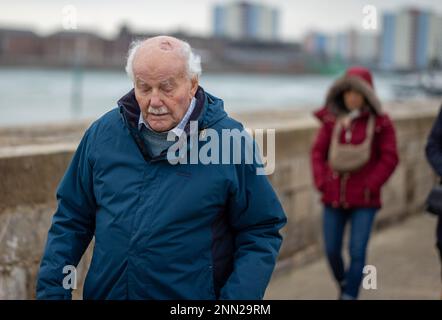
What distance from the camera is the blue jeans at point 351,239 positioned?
18.3 ft

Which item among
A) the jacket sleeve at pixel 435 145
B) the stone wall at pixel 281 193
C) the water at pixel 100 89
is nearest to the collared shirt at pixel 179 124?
the stone wall at pixel 281 193

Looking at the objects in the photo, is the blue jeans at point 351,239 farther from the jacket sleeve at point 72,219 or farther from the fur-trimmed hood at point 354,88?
the jacket sleeve at point 72,219

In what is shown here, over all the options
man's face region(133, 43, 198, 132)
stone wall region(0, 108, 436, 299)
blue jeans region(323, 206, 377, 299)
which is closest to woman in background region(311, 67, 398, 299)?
blue jeans region(323, 206, 377, 299)

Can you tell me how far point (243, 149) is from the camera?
9.39 feet

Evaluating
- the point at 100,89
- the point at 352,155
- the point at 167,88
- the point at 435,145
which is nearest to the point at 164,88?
the point at 167,88

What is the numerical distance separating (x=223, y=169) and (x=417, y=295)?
3715 mm

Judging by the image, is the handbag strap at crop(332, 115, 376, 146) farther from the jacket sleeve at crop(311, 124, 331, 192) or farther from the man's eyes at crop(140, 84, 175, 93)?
the man's eyes at crop(140, 84, 175, 93)

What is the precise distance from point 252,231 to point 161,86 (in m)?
0.55

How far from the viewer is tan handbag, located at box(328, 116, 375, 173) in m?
5.56

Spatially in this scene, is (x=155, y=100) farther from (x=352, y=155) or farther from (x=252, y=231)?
(x=352, y=155)

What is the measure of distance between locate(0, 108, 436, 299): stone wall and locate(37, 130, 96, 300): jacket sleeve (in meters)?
1.49

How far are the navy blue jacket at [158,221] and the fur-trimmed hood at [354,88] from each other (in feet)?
9.22
